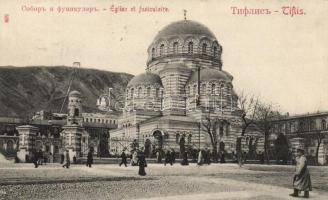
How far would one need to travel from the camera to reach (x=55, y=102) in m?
138

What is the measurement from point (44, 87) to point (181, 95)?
95.3 m

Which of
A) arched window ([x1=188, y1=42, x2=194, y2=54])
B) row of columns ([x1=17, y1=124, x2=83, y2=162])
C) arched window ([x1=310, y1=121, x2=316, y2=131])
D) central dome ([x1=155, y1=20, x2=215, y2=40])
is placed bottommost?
Answer: row of columns ([x1=17, y1=124, x2=83, y2=162])

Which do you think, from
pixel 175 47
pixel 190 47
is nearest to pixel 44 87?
pixel 175 47

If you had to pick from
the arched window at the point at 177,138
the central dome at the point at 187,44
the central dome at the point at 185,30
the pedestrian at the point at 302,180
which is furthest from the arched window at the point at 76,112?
the pedestrian at the point at 302,180

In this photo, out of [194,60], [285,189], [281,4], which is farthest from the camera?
[194,60]

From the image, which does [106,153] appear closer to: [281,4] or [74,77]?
[281,4]

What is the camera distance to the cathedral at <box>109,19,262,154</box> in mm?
47438

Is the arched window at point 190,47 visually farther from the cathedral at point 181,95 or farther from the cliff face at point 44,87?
the cliff face at point 44,87

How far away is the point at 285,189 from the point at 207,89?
36.7 metres

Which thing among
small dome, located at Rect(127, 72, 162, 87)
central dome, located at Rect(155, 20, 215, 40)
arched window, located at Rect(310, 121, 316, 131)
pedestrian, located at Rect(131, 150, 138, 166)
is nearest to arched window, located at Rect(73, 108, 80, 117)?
small dome, located at Rect(127, 72, 162, 87)

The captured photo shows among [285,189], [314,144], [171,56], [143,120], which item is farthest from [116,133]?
[285,189]

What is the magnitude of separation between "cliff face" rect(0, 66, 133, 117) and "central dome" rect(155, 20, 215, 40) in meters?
68.4

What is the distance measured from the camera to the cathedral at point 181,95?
4744 cm

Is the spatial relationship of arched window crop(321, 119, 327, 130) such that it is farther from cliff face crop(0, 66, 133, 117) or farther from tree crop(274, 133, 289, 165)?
cliff face crop(0, 66, 133, 117)
